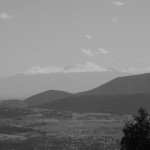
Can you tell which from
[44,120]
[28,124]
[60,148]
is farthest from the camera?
[44,120]

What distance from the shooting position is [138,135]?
36250mm

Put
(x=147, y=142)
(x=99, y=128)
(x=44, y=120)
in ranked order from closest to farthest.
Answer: (x=147, y=142) < (x=99, y=128) < (x=44, y=120)

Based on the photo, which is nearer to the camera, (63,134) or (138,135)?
(138,135)

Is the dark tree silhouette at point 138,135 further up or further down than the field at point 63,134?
further up

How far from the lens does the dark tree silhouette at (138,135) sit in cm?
3588

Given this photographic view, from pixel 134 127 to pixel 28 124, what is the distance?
5998 inches

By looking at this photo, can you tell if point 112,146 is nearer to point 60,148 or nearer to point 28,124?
point 60,148

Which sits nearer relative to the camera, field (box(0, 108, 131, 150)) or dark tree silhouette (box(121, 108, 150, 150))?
dark tree silhouette (box(121, 108, 150, 150))

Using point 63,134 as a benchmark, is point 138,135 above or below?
above

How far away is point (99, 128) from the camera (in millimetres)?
173000

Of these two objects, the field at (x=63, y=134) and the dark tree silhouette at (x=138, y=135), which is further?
the field at (x=63, y=134)

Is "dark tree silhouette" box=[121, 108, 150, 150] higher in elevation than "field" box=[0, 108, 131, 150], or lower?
higher

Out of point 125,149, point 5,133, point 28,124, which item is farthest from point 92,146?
point 125,149

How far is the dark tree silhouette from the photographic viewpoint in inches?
1412
